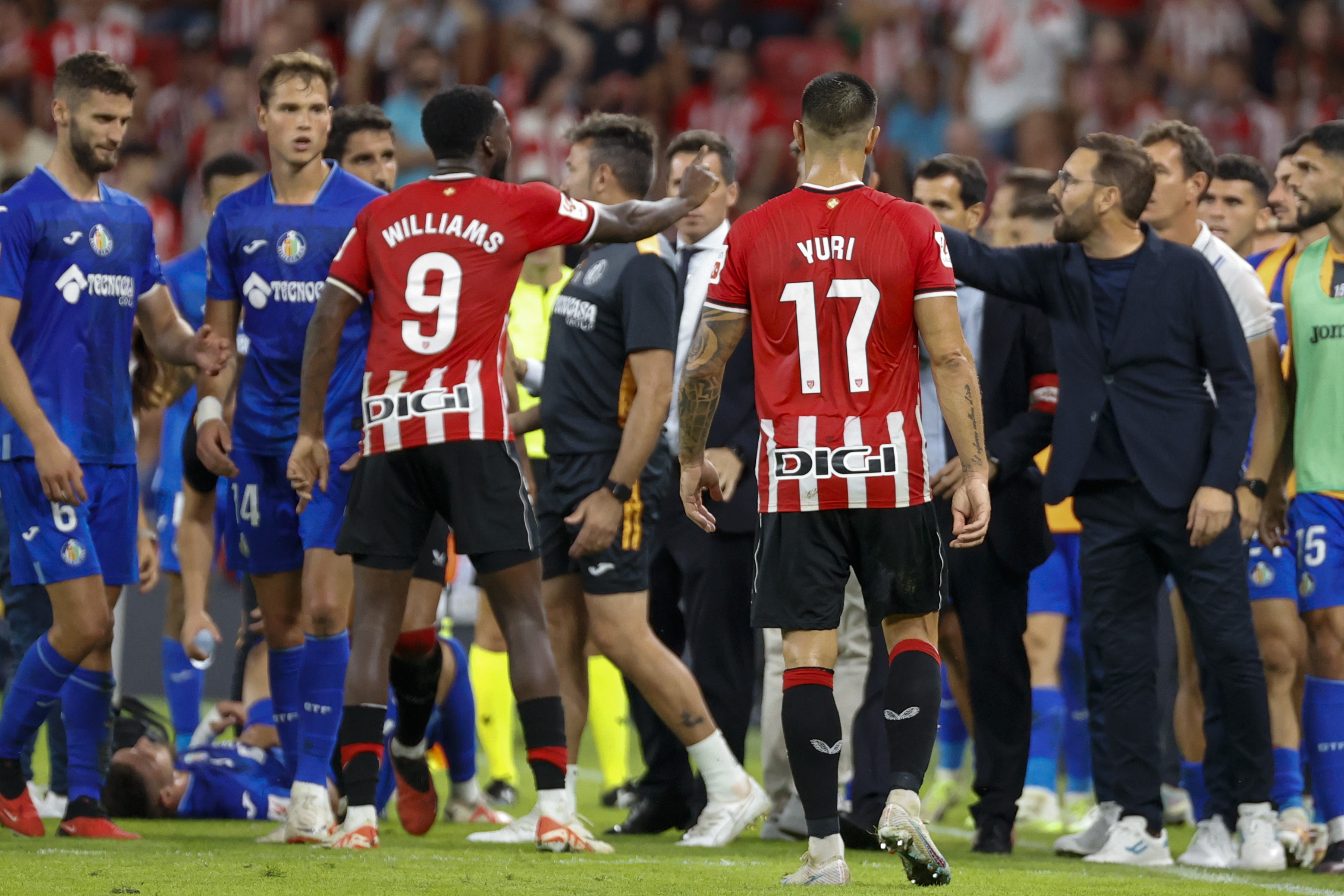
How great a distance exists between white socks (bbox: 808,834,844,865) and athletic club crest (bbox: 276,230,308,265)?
294cm

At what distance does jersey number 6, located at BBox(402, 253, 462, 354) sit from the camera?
5531 mm

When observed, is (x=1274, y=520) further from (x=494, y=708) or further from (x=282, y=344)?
(x=282, y=344)

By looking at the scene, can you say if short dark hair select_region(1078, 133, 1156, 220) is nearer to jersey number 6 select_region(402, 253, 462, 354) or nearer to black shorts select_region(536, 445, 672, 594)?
black shorts select_region(536, 445, 672, 594)

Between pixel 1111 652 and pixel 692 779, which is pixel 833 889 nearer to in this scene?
pixel 1111 652

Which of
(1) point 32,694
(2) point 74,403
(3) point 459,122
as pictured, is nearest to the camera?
(3) point 459,122

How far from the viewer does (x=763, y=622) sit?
16.1 feet

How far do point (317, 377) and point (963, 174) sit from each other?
Result: 2.93 meters

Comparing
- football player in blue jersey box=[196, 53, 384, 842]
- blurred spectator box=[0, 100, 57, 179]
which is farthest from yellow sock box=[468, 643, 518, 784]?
blurred spectator box=[0, 100, 57, 179]

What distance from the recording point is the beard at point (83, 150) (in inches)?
244

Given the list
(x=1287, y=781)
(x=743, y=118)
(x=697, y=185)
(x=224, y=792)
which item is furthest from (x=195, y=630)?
(x=743, y=118)

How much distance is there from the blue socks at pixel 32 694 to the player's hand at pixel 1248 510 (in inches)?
169

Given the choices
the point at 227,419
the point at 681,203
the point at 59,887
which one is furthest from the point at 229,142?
the point at 59,887

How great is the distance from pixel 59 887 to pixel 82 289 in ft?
7.96

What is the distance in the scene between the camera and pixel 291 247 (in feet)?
20.5
